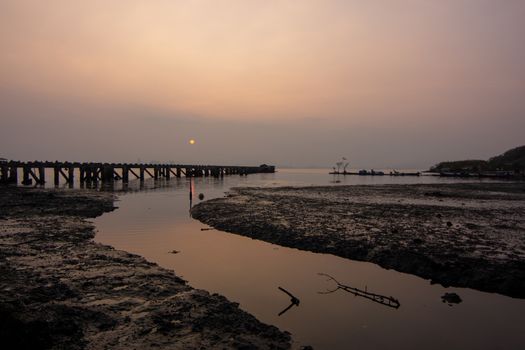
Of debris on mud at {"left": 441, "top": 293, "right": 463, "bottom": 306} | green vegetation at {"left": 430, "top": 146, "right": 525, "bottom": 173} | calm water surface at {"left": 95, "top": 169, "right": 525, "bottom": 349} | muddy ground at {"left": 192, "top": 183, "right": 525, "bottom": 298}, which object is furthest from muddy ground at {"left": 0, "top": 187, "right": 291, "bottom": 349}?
green vegetation at {"left": 430, "top": 146, "right": 525, "bottom": 173}

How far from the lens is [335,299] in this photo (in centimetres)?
916

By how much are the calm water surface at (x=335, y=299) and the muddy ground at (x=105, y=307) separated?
34.5 inches

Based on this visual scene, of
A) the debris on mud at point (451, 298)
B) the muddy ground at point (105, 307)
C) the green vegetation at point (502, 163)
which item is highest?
the green vegetation at point (502, 163)

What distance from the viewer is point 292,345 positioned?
Result: 665 centimetres

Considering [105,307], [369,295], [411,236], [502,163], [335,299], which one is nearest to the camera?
[105,307]

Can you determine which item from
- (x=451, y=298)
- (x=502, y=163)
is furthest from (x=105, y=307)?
(x=502, y=163)

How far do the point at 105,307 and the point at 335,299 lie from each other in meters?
5.48

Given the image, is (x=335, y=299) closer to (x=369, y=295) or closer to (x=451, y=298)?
(x=369, y=295)

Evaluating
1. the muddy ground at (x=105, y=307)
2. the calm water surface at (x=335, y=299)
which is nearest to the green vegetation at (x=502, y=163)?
the calm water surface at (x=335, y=299)

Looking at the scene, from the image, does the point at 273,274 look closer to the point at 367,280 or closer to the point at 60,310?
the point at 367,280

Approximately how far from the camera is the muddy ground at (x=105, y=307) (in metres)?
6.24

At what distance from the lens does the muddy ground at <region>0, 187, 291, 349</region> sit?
6.24 metres

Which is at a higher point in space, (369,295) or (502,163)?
(502,163)

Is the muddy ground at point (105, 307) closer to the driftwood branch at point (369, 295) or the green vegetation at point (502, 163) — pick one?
the driftwood branch at point (369, 295)
